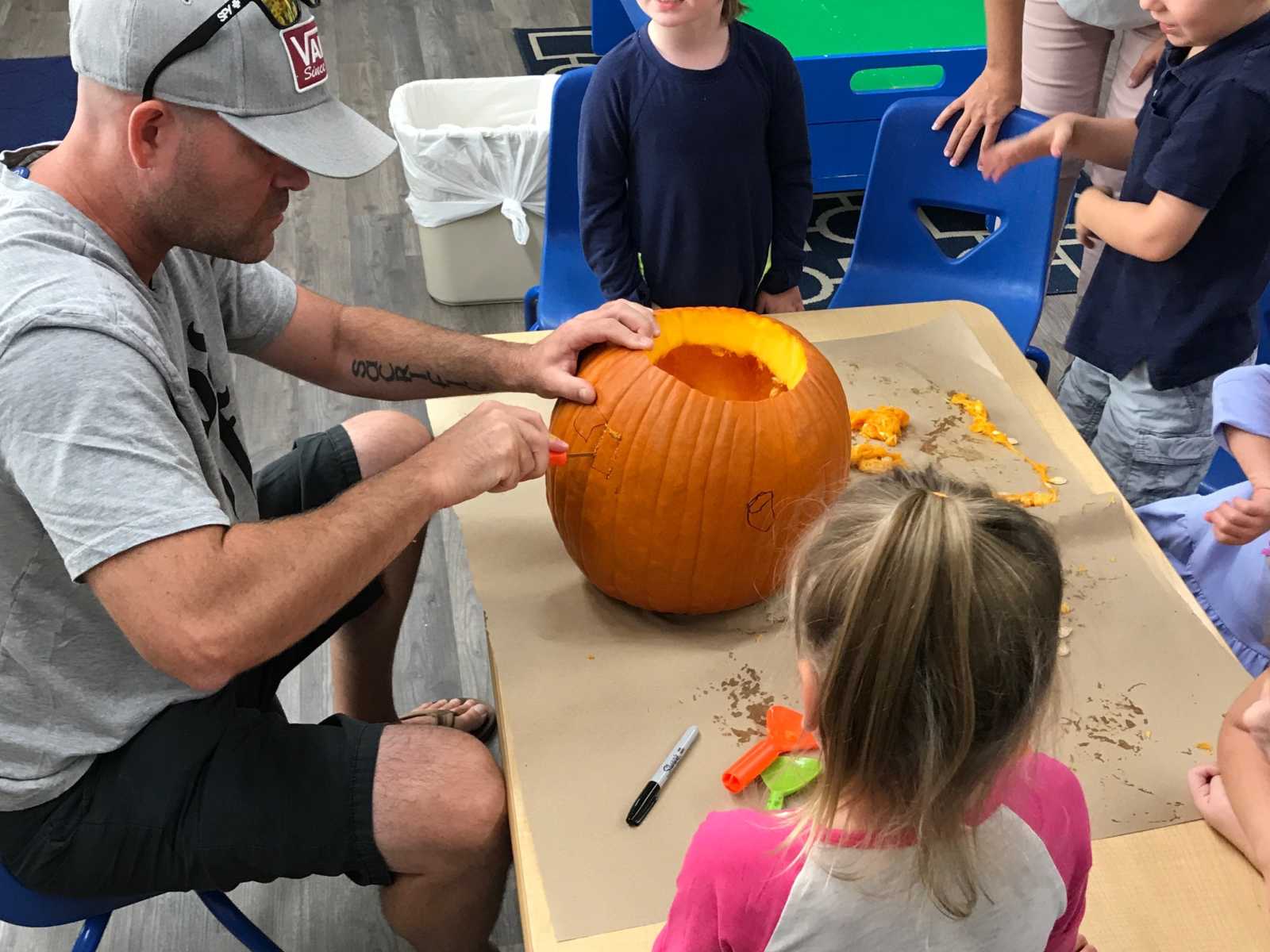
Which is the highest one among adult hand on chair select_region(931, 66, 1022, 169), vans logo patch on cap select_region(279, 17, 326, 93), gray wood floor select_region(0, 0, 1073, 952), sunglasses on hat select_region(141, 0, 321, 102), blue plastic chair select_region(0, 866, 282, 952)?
sunglasses on hat select_region(141, 0, 321, 102)

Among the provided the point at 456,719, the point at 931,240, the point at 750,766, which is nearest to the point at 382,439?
the point at 456,719

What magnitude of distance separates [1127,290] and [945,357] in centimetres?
36

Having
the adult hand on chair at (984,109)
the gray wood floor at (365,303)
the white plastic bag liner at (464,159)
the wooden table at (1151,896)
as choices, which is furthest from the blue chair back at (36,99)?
the wooden table at (1151,896)

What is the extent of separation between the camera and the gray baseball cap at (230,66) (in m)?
0.98

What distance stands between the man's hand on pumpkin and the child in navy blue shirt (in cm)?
54

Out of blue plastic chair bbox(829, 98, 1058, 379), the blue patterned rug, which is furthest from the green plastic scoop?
the blue patterned rug

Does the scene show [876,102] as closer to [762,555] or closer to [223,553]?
[762,555]

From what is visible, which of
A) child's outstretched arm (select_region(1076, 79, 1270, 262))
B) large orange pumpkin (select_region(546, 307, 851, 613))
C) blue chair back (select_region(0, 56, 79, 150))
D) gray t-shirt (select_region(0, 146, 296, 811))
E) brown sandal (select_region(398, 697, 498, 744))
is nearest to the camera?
gray t-shirt (select_region(0, 146, 296, 811))

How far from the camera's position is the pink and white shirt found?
796mm

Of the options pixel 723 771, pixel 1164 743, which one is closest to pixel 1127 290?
pixel 1164 743

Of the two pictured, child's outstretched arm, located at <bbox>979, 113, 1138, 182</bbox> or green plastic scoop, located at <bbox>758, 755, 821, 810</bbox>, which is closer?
green plastic scoop, located at <bbox>758, 755, 821, 810</bbox>

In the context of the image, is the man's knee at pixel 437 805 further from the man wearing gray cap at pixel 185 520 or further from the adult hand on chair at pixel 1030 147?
the adult hand on chair at pixel 1030 147

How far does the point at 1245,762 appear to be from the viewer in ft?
3.43

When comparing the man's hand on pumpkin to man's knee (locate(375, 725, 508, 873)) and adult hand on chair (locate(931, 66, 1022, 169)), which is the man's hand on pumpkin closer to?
man's knee (locate(375, 725, 508, 873))
